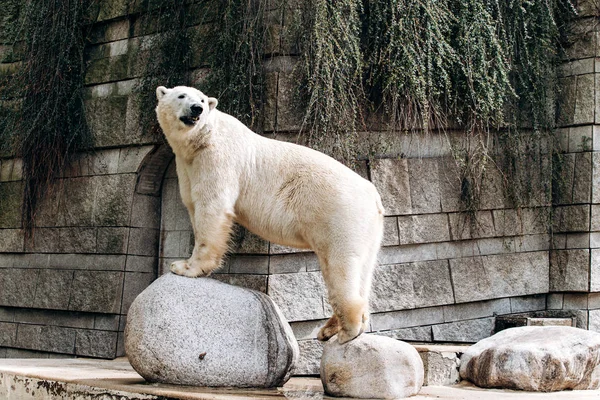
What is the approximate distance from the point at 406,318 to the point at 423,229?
94cm

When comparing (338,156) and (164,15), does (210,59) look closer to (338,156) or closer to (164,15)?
(164,15)

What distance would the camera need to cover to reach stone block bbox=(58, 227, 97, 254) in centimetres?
902

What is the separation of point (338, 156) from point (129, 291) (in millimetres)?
2865

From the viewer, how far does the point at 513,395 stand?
585 centimetres

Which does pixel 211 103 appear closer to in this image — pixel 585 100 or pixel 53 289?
pixel 53 289

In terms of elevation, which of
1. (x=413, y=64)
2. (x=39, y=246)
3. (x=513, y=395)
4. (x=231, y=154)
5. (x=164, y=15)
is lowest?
(x=513, y=395)

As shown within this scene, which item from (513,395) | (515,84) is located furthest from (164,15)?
(513,395)

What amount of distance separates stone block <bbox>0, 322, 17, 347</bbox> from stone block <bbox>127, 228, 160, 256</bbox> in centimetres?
210

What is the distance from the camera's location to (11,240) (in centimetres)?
983

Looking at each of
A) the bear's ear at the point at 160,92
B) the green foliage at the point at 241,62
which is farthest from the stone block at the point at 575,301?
the bear's ear at the point at 160,92

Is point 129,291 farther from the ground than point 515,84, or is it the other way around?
point 515,84

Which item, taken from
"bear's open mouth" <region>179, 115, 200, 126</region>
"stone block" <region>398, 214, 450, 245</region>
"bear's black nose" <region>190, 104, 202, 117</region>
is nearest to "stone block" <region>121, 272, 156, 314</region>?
"stone block" <region>398, 214, 450, 245</region>

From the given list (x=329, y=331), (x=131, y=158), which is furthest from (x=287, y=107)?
(x=329, y=331)

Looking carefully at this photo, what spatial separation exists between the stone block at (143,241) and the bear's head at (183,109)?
3134 millimetres
